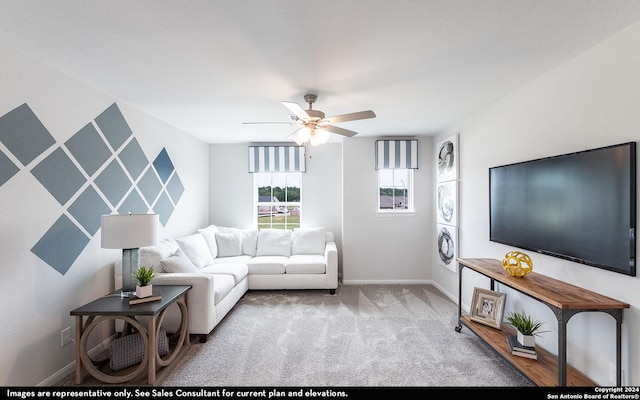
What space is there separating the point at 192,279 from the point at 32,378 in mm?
1222

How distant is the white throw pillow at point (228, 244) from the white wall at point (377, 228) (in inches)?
69.3

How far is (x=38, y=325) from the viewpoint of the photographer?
7.00 ft

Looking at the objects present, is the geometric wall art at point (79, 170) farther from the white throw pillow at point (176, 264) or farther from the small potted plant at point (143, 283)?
the white throw pillow at point (176, 264)

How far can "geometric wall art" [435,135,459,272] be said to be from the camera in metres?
3.86

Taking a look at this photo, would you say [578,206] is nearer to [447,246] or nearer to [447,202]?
[447,202]

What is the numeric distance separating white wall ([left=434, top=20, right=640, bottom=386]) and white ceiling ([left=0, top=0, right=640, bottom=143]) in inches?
5.5

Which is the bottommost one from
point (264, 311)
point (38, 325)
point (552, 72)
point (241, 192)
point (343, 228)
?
point (264, 311)

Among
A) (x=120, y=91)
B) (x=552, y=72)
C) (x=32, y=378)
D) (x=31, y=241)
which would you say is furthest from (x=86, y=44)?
(x=552, y=72)

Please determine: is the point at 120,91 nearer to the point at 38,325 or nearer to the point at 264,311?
the point at 38,325

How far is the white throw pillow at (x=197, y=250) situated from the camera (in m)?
3.70

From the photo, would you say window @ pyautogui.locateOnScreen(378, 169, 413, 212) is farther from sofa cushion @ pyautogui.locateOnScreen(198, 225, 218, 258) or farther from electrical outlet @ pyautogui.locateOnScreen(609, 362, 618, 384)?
electrical outlet @ pyautogui.locateOnScreen(609, 362, 618, 384)

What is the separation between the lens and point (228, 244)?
15.4 ft

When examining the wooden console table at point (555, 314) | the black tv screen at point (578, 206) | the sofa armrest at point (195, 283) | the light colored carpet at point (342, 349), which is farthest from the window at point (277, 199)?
the black tv screen at point (578, 206)

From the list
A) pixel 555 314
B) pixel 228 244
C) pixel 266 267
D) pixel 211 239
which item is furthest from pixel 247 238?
pixel 555 314
